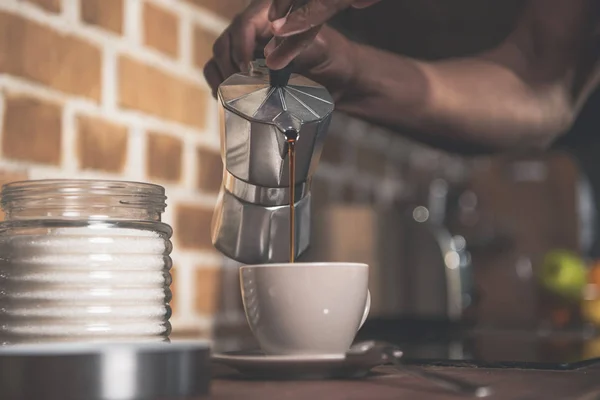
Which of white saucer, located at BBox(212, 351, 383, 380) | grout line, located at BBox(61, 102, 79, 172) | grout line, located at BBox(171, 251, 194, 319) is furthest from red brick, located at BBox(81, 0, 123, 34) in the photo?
white saucer, located at BBox(212, 351, 383, 380)

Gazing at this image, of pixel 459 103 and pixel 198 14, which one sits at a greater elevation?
pixel 198 14

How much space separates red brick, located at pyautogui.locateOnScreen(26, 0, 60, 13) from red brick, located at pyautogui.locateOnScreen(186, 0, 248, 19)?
1.16 feet

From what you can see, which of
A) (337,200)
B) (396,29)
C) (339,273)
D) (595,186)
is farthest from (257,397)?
(595,186)

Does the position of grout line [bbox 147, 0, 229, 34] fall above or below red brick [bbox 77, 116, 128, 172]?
above

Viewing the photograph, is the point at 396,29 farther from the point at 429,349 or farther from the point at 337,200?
the point at 429,349

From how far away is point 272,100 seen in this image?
744mm

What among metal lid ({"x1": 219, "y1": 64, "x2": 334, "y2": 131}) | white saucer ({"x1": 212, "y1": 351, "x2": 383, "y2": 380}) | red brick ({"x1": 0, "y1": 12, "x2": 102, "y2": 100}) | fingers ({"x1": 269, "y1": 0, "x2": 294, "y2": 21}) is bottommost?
white saucer ({"x1": 212, "y1": 351, "x2": 383, "y2": 380})

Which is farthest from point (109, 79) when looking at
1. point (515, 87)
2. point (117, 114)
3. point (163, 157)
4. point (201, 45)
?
point (515, 87)

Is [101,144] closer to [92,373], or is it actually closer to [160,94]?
[160,94]

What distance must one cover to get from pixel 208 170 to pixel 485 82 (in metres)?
0.43

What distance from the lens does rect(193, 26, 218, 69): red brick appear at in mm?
1328

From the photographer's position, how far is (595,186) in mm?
2914

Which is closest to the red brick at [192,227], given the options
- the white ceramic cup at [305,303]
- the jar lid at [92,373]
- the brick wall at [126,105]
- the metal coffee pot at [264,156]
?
the brick wall at [126,105]

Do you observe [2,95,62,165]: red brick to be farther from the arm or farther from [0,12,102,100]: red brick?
the arm
